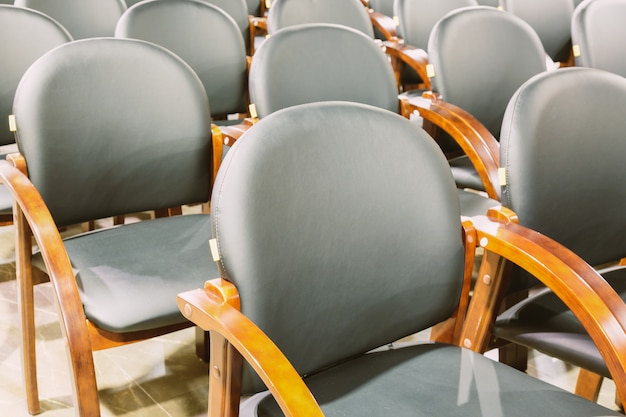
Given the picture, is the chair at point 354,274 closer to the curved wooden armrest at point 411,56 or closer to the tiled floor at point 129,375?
the tiled floor at point 129,375

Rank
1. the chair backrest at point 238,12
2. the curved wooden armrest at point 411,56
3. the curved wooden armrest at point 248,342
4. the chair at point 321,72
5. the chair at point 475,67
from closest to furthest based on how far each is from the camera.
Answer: the curved wooden armrest at point 248,342 → the chair at point 321,72 → the chair at point 475,67 → the curved wooden armrest at point 411,56 → the chair backrest at point 238,12

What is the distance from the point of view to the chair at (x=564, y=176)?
130 cm

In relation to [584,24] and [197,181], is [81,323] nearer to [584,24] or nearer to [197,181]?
[197,181]

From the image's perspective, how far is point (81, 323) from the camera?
1.22 m

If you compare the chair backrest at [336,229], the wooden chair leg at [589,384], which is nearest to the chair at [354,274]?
the chair backrest at [336,229]

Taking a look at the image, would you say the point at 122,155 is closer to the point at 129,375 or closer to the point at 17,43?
the point at 129,375

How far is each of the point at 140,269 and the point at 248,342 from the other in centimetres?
58

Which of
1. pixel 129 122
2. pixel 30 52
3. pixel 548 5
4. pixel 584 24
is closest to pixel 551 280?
pixel 129 122

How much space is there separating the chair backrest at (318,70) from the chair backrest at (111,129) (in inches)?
10.2

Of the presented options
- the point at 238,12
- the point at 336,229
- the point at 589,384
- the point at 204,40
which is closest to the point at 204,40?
the point at 204,40

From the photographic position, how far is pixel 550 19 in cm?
324

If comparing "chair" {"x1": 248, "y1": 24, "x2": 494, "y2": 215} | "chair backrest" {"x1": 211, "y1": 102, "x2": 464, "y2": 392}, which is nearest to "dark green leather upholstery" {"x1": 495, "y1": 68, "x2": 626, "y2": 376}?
"chair backrest" {"x1": 211, "y1": 102, "x2": 464, "y2": 392}

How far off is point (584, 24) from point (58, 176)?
1962 mm

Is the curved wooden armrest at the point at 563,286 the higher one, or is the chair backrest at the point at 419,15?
the chair backrest at the point at 419,15
